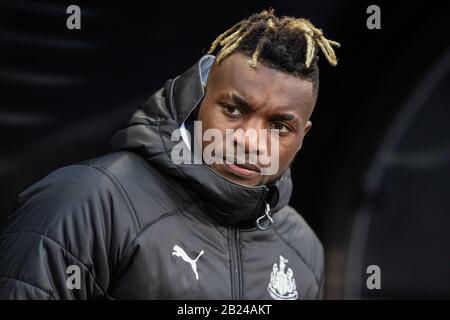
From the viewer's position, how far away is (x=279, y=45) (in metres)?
2.18

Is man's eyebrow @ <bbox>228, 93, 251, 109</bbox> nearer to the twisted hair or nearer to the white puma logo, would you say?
the twisted hair

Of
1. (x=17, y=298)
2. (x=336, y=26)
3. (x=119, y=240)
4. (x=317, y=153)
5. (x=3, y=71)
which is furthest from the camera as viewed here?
(x=317, y=153)

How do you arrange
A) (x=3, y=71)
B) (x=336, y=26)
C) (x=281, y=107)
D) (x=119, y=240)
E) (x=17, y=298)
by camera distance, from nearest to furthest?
(x=17, y=298), (x=119, y=240), (x=281, y=107), (x=3, y=71), (x=336, y=26)

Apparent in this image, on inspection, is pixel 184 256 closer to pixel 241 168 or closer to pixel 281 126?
pixel 241 168

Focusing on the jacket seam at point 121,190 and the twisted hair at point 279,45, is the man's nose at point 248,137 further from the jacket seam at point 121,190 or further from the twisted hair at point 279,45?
the jacket seam at point 121,190

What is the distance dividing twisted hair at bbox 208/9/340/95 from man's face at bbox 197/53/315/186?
2 centimetres

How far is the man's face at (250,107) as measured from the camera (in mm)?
2146

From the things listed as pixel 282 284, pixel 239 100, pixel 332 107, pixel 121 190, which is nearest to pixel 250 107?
pixel 239 100

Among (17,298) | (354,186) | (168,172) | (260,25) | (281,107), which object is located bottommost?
(354,186)

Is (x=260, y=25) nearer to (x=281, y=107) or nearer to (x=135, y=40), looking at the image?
(x=281, y=107)

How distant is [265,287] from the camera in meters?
2.29
